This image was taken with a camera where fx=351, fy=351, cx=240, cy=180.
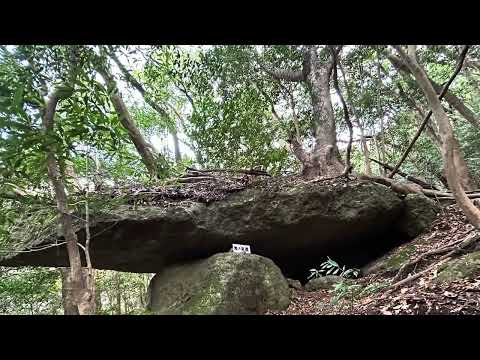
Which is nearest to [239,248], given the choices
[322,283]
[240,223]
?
[240,223]

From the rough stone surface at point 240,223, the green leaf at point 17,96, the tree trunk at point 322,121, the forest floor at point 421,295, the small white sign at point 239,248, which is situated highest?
the tree trunk at point 322,121

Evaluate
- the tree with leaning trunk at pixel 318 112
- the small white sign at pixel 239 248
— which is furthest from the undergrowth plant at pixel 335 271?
the tree with leaning trunk at pixel 318 112

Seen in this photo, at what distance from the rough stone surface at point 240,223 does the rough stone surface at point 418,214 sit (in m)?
0.09

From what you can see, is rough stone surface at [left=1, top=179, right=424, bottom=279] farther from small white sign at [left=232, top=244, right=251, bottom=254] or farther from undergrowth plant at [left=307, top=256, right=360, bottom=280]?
undergrowth plant at [left=307, top=256, right=360, bottom=280]

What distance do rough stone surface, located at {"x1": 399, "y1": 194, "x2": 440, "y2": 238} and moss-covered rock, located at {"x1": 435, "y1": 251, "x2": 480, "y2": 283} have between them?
1562 mm

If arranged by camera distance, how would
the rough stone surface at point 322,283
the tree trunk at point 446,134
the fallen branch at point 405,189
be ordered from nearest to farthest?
the tree trunk at point 446,134
the rough stone surface at point 322,283
the fallen branch at point 405,189

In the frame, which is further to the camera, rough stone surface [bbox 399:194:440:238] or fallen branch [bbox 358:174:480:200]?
fallen branch [bbox 358:174:480:200]

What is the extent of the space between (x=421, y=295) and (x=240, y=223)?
204 centimetres

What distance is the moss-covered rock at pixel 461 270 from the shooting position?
2.39 meters

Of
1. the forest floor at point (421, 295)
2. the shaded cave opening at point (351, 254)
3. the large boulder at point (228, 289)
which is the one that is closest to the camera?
the forest floor at point (421, 295)

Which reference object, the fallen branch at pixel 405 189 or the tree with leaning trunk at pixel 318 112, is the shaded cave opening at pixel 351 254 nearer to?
the fallen branch at pixel 405 189

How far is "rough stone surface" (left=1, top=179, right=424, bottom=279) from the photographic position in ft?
12.2

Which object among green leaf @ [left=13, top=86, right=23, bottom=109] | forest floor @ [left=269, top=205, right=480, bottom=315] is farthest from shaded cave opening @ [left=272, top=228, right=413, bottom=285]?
green leaf @ [left=13, top=86, right=23, bottom=109]

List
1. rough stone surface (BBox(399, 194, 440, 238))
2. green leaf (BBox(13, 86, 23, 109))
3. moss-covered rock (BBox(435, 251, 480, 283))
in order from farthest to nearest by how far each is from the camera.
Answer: rough stone surface (BBox(399, 194, 440, 238))
moss-covered rock (BBox(435, 251, 480, 283))
green leaf (BBox(13, 86, 23, 109))
